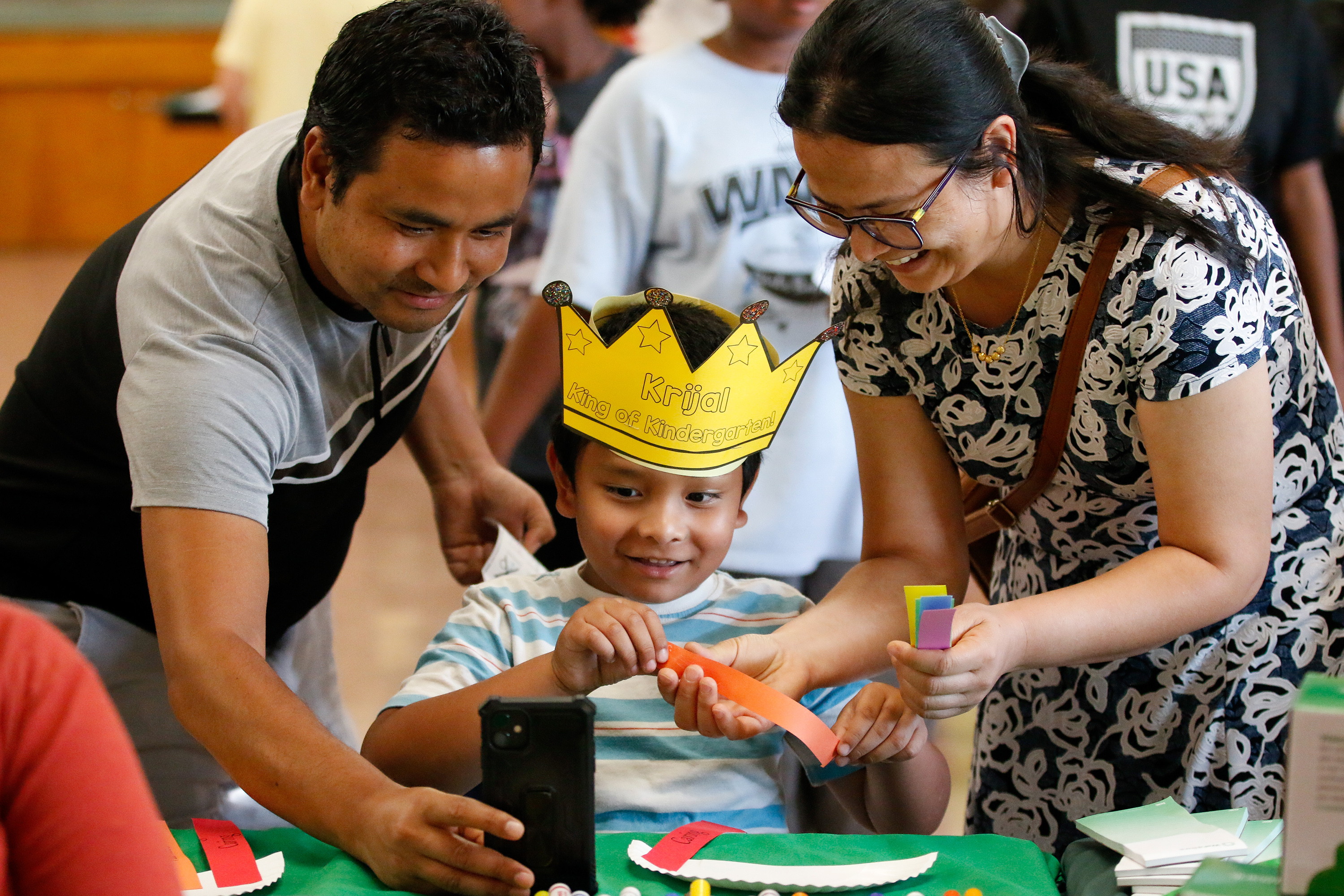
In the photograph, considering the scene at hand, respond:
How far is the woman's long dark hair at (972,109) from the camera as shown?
4.15ft

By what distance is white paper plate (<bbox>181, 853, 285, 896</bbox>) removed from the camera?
3.75 ft

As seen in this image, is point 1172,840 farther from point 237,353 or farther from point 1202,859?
point 237,353

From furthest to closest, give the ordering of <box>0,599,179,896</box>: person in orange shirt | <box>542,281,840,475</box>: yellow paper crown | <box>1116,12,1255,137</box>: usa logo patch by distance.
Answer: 1. <box>1116,12,1255,137</box>: usa logo patch
2. <box>542,281,840,475</box>: yellow paper crown
3. <box>0,599,179,896</box>: person in orange shirt

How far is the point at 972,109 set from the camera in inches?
50.8

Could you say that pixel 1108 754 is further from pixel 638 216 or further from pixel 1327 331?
pixel 1327 331

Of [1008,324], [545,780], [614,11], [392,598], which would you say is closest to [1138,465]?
[1008,324]

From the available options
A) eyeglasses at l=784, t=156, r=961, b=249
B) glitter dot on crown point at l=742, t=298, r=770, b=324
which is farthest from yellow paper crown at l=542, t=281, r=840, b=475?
eyeglasses at l=784, t=156, r=961, b=249

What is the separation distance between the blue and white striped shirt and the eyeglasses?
48cm

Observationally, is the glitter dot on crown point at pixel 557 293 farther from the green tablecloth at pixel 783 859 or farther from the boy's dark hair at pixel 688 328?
the green tablecloth at pixel 783 859

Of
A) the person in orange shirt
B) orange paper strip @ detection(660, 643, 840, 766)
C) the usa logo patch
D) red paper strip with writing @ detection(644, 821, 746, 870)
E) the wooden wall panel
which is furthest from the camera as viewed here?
the wooden wall panel

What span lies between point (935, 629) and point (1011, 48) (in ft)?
2.08

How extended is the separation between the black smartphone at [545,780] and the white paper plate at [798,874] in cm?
9

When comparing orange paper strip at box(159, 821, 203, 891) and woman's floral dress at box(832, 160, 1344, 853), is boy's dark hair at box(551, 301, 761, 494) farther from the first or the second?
orange paper strip at box(159, 821, 203, 891)

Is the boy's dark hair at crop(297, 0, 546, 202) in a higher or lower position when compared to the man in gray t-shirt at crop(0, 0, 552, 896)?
higher
